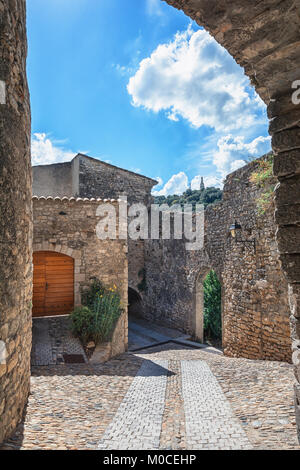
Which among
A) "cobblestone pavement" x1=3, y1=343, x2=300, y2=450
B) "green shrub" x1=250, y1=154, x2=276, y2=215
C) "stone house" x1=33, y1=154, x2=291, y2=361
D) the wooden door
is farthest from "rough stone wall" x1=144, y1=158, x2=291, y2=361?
the wooden door

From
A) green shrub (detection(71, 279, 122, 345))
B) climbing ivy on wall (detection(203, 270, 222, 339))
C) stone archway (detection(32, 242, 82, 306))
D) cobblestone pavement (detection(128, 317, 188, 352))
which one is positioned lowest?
cobblestone pavement (detection(128, 317, 188, 352))

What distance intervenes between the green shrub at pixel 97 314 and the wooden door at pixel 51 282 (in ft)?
2.24

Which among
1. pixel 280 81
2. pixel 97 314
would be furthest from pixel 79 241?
pixel 280 81

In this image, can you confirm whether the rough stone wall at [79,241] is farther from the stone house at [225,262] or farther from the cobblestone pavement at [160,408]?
the cobblestone pavement at [160,408]

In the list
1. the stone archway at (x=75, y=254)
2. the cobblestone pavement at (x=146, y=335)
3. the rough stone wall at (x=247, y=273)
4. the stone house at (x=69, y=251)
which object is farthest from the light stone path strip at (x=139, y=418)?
the cobblestone pavement at (x=146, y=335)

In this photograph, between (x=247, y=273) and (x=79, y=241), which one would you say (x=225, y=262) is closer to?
(x=247, y=273)

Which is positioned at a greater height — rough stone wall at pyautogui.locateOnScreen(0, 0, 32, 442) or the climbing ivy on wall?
rough stone wall at pyautogui.locateOnScreen(0, 0, 32, 442)

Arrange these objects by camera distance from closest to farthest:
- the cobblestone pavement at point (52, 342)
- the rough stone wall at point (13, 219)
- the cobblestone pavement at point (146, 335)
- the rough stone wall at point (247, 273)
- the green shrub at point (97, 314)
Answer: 1. the rough stone wall at point (13, 219)
2. the cobblestone pavement at point (52, 342)
3. the rough stone wall at point (247, 273)
4. the green shrub at point (97, 314)
5. the cobblestone pavement at point (146, 335)

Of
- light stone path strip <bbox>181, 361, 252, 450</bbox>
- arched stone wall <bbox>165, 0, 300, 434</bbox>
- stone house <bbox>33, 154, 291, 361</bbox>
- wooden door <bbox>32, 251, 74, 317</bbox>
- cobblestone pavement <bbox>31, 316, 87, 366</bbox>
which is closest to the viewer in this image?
arched stone wall <bbox>165, 0, 300, 434</bbox>

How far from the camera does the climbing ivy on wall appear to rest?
12.1 m

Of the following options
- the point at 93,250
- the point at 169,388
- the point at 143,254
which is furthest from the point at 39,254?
the point at 143,254

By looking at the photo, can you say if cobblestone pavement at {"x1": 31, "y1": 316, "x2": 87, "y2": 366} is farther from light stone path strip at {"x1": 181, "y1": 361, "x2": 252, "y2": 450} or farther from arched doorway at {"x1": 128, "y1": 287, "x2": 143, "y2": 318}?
arched doorway at {"x1": 128, "y1": 287, "x2": 143, "y2": 318}

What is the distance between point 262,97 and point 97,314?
5789mm

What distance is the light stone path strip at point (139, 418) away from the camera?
268 cm
